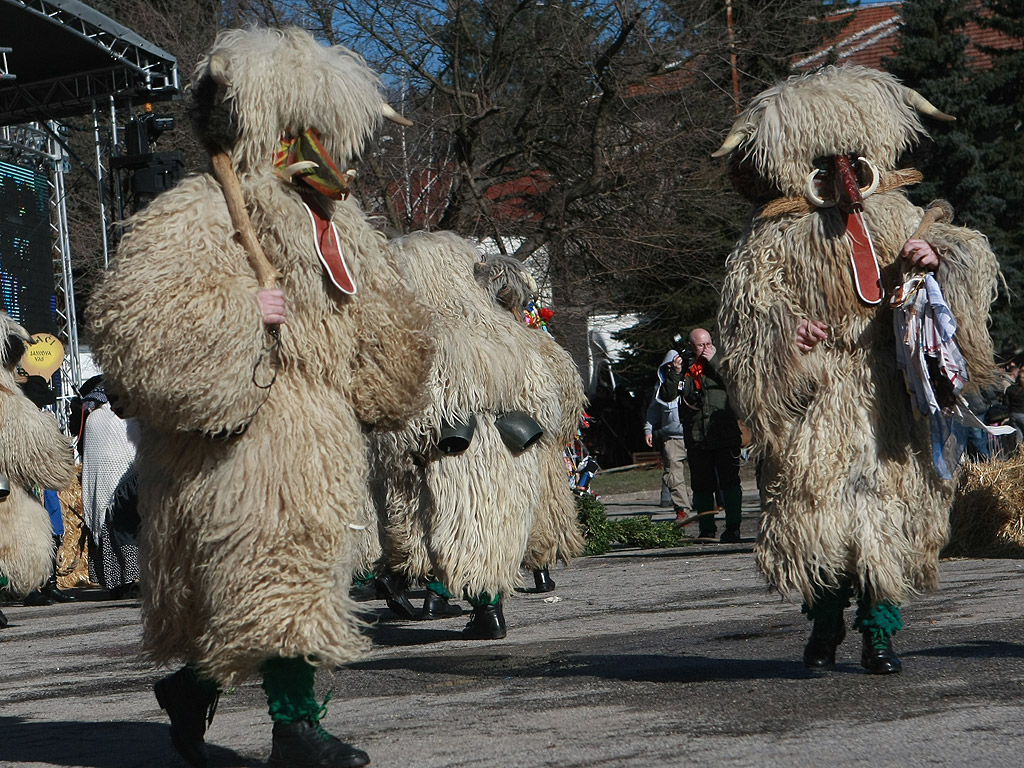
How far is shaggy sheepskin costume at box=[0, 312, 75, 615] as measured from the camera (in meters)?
8.54

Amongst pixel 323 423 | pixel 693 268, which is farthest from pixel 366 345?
pixel 693 268

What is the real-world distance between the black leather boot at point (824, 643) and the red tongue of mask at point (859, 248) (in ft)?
4.05

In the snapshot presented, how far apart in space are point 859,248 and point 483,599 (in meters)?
2.73

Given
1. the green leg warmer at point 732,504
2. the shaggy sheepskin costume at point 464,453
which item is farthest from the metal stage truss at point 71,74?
the shaggy sheepskin costume at point 464,453

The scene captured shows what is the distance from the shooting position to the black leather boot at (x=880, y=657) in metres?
5.11

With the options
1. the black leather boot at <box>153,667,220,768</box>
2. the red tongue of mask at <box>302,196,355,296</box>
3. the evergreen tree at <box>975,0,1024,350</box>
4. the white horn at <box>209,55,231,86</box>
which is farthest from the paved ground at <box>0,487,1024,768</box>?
the evergreen tree at <box>975,0,1024,350</box>

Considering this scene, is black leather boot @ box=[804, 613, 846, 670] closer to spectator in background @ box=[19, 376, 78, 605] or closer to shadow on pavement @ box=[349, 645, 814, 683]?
shadow on pavement @ box=[349, 645, 814, 683]

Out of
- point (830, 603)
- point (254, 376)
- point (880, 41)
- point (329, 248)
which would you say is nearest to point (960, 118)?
point (880, 41)

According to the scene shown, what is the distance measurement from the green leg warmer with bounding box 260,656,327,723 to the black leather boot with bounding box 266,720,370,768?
0.03 metres

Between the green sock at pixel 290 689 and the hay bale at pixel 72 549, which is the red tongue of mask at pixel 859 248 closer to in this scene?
the green sock at pixel 290 689

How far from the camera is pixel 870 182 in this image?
5148mm

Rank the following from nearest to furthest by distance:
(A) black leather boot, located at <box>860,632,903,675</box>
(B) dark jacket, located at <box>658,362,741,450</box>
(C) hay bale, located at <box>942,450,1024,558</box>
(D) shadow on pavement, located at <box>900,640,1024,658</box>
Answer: (A) black leather boot, located at <box>860,632,903,675</box>
(D) shadow on pavement, located at <box>900,640,1024,658</box>
(C) hay bale, located at <box>942,450,1024,558</box>
(B) dark jacket, located at <box>658,362,741,450</box>

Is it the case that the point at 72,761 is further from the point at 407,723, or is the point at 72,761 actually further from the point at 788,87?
the point at 788,87

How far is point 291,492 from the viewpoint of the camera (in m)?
3.95
